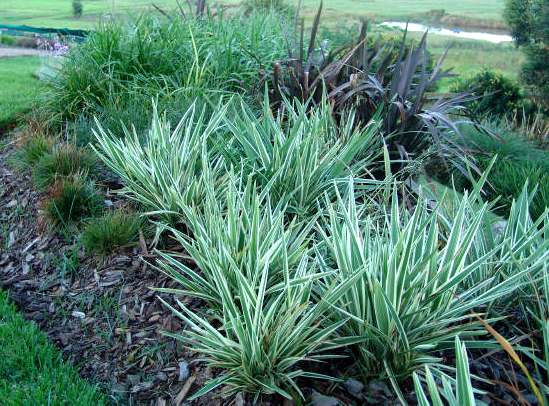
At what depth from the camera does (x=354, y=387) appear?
265 centimetres

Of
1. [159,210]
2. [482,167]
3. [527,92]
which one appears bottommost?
[527,92]

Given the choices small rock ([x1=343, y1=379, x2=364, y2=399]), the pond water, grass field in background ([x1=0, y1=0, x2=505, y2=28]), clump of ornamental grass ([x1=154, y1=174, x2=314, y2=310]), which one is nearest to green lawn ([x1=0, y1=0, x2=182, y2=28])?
grass field in background ([x1=0, y1=0, x2=505, y2=28])

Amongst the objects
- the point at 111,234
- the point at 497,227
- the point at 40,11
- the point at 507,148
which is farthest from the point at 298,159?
the point at 40,11

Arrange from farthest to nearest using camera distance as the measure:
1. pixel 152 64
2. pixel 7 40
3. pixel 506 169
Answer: pixel 7 40 → pixel 152 64 → pixel 506 169

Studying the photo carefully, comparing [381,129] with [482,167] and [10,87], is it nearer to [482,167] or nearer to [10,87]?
[482,167]

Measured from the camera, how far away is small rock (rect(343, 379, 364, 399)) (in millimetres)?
2635

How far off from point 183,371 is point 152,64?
3864 millimetres

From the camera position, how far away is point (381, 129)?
197 inches

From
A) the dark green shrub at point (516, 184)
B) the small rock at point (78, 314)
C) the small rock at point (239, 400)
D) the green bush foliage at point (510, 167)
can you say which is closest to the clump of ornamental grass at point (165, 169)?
the small rock at point (78, 314)

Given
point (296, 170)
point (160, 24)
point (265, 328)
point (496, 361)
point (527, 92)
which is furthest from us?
point (527, 92)

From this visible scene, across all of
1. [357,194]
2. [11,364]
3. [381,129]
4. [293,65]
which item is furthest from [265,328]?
[293,65]

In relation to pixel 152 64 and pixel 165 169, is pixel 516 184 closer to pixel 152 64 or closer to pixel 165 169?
pixel 165 169

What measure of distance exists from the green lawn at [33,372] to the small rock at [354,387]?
1.08 metres

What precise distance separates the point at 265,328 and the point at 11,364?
4.40 ft
